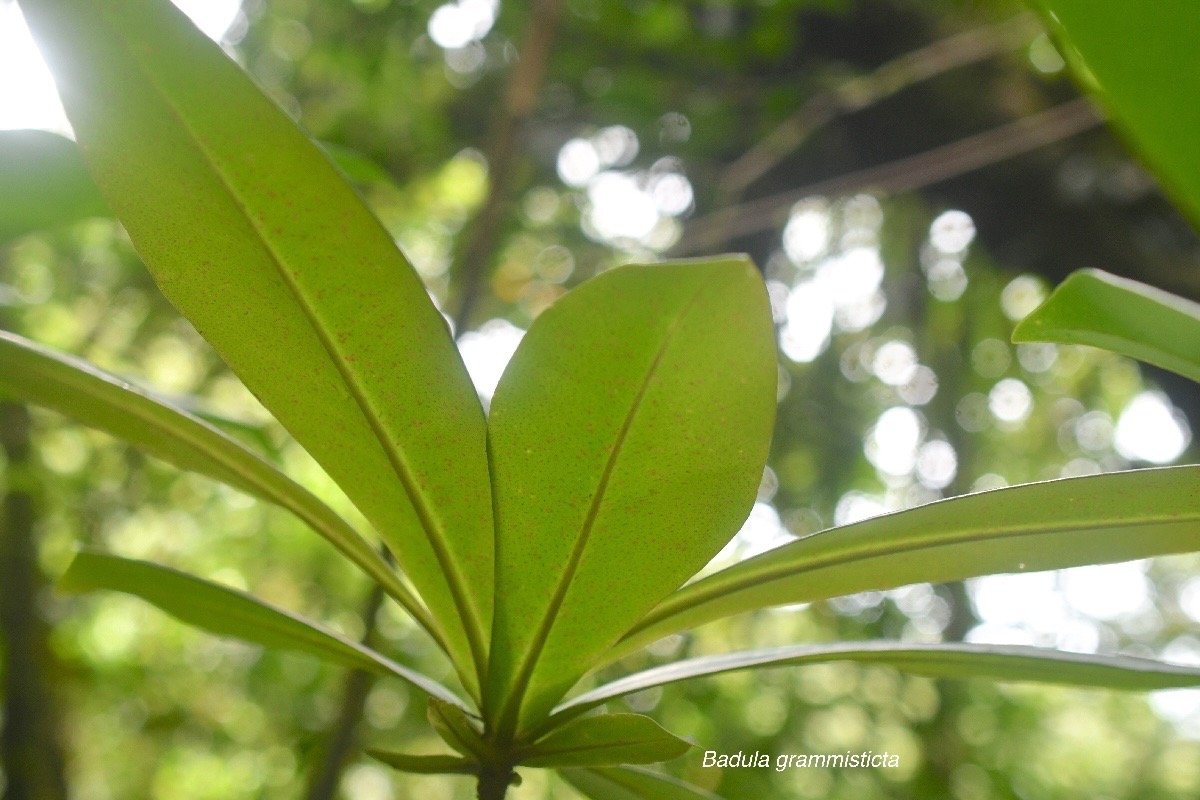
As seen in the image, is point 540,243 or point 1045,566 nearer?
point 1045,566

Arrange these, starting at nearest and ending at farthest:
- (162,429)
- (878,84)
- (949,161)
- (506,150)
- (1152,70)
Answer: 1. (1152,70)
2. (162,429)
3. (506,150)
4. (949,161)
5. (878,84)

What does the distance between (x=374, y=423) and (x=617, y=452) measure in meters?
0.11

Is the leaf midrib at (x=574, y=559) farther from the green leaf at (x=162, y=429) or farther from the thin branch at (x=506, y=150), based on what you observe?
the thin branch at (x=506, y=150)

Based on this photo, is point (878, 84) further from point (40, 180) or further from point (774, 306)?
point (40, 180)

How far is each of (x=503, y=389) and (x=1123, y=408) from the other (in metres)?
2.65

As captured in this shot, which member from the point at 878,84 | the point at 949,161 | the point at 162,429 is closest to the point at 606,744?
the point at 162,429

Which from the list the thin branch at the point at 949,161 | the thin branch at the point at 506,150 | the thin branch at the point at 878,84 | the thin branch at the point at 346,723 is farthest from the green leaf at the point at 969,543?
the thin branch at the point at 878,84

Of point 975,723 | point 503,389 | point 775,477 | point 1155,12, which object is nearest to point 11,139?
point 503,389

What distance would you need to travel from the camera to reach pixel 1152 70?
211 millimetres

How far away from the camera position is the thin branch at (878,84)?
1430mm

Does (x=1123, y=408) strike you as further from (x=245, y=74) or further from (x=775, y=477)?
(x=245, y=74)

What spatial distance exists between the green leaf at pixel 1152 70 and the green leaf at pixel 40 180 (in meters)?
0.57

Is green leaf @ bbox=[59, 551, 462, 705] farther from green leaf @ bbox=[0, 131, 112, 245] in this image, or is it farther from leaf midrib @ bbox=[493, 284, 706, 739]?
green leaf @ bbox=[0, 131, 112, 245]

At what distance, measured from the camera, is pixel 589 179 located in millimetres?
2318
